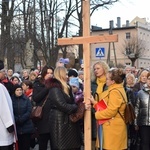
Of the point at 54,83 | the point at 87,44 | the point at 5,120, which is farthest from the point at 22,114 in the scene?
the point at 87,44

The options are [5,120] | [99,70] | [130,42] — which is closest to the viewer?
[5,120]

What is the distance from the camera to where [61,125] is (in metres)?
5.65

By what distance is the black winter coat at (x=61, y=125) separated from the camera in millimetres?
5590

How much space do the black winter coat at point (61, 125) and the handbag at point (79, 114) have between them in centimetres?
9

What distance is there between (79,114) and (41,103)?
119 centimetres

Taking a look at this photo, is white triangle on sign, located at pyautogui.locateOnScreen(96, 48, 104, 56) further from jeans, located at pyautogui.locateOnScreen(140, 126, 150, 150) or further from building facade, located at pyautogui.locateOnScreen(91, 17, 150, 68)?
building facade, located at pyautogui.locateOnScreen(91, 17, 150, 68)

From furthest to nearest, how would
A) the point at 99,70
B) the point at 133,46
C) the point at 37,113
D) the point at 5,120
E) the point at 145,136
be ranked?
the point at 133,46 → the point at 145,136 → the point at 37,113 → the point at 99,70 → the point at 5,120

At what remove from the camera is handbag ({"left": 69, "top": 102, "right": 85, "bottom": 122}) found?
5.38 meters

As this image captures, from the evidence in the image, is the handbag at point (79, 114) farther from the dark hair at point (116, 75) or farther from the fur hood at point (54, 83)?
the dark hair at point (116, 75)

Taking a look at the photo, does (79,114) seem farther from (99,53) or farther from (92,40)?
(99,53)

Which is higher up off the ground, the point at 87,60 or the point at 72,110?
the point at 87,60

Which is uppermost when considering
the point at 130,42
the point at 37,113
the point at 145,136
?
the point at 130,42

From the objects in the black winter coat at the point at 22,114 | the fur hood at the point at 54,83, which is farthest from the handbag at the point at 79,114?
the black winter coat at the point at 22,114

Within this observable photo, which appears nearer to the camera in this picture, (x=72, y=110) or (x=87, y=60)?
(x=87, y=60)
